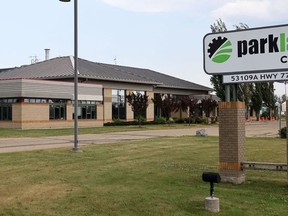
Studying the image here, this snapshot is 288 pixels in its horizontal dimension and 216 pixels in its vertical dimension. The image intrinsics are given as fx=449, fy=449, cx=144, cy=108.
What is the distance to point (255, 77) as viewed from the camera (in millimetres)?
10422

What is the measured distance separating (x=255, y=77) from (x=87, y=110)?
4129 centimetres

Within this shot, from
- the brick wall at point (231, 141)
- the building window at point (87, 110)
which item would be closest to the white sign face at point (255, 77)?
the brick wall at point (231, 141)

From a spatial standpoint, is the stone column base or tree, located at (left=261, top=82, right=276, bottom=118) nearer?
the stone column base

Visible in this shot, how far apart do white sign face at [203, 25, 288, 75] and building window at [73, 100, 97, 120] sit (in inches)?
1560

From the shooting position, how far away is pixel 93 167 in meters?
12.8

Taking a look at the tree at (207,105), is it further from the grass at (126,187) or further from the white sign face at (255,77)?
the white sign face at (255,77)

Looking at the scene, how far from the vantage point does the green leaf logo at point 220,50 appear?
10695mm

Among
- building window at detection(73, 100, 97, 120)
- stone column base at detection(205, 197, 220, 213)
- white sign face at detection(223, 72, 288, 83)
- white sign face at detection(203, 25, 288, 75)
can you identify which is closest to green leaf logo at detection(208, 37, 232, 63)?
white sign face at detection(203, 25, 288, 75)

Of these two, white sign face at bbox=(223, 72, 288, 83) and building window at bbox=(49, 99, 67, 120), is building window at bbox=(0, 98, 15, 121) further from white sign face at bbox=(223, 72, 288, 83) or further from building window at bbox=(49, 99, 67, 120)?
white sign face at bbox=(223, 72, 288, 83)

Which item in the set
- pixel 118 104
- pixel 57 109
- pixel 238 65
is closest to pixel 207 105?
pixel 118 104

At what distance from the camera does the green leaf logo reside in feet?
35.1

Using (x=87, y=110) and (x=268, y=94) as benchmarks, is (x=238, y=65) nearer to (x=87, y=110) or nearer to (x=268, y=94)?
(x=87, y=110)

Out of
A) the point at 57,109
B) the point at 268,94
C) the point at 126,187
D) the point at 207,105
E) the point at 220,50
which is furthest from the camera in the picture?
the point at 268,94

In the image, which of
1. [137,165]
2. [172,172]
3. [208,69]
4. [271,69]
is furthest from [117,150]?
[271,69]
